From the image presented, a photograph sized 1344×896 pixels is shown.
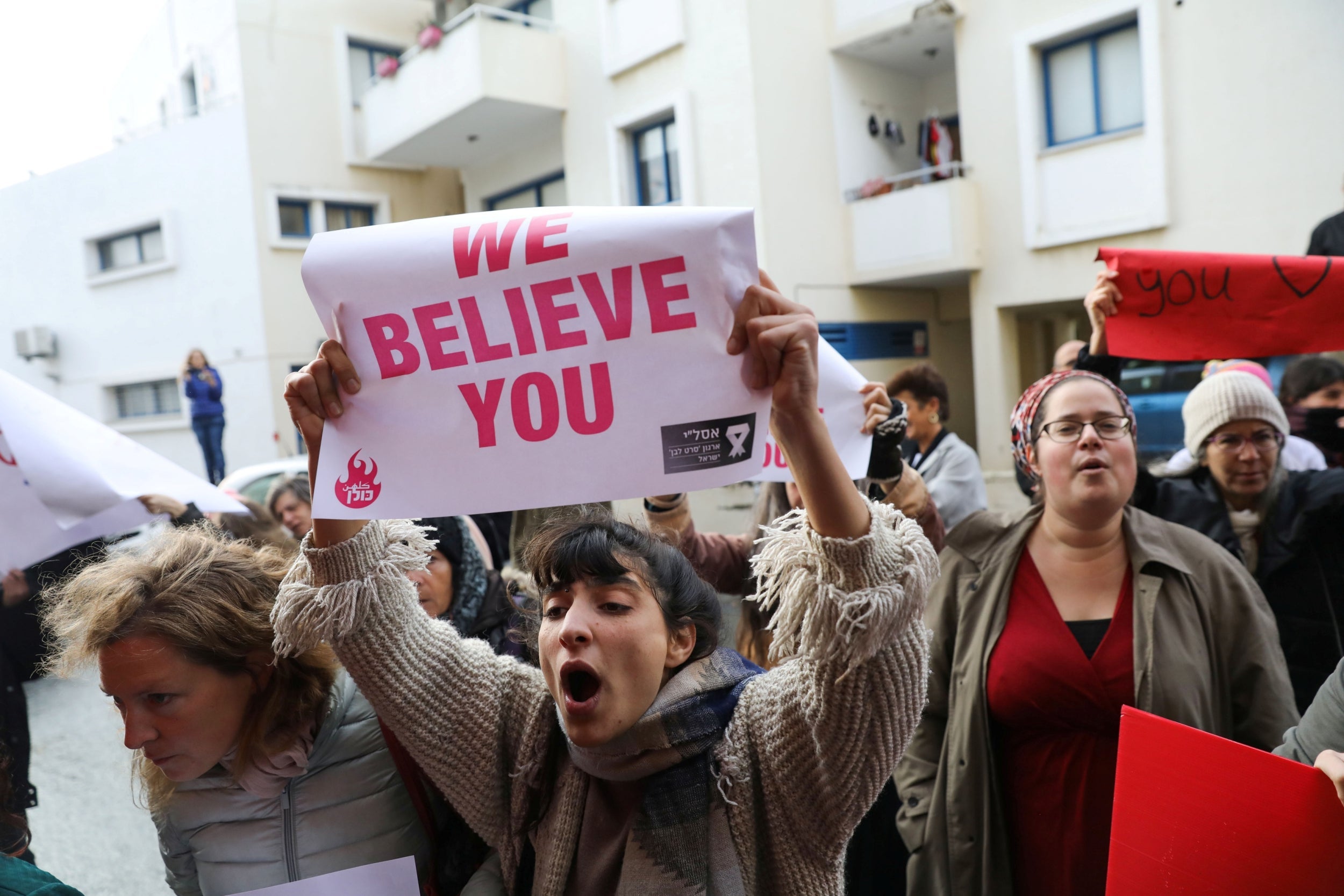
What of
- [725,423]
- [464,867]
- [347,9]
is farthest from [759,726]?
[347,9]

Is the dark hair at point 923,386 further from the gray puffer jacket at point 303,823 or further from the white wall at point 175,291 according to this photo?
the white wall at point 175,291

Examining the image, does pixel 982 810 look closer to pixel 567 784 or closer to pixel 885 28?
pixel 567 784

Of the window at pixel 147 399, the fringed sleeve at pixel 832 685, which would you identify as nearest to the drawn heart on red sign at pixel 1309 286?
the fringed sleeve at pixel 832 685

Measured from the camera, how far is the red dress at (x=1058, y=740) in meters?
2.10

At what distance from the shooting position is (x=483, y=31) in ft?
42.2

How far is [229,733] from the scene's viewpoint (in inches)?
64.4

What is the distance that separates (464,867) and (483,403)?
0.88m

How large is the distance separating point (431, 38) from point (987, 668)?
45.3 feet

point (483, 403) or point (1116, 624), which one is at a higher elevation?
point (483, 403)

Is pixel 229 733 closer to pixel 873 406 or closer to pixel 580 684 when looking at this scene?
pixel 580 684

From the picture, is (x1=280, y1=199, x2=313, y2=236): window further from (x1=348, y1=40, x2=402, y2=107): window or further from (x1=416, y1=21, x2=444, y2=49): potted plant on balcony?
(x1=416, y1=21, x2=444, y2=49): potted plant on balcony

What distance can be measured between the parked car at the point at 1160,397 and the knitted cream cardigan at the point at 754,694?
25.2 ft

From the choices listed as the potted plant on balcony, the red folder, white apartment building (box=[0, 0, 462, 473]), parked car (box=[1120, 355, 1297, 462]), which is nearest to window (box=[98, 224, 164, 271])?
white apartment building (box=[0, 0, 462, 473])

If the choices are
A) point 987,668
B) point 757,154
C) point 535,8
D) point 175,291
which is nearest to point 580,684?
point 987,668
